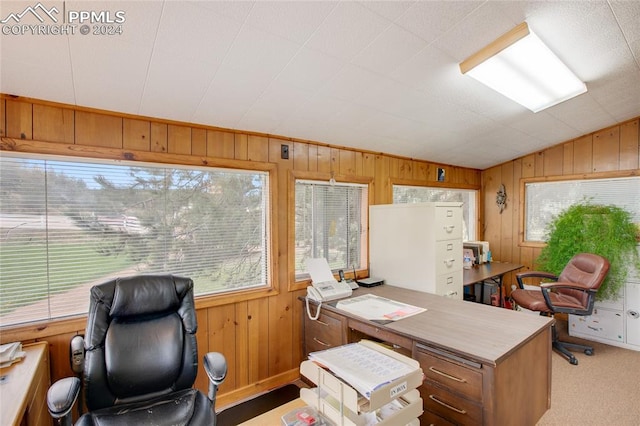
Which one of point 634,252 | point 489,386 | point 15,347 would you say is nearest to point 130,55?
point 15,347

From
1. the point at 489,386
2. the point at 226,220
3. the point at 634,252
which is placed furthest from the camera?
the point at 634,252

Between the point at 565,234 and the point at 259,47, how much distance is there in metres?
3.92

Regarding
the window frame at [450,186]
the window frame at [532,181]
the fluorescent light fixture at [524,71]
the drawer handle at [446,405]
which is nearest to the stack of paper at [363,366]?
the drawer handle at [446,405]

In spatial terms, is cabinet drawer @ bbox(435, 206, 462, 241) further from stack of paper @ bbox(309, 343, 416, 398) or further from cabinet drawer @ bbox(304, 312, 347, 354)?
stack of paper @ bbox(309, 343, 416, 398)

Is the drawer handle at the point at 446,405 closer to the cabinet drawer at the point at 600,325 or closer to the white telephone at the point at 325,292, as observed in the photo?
the white telephone at the point at 325,292

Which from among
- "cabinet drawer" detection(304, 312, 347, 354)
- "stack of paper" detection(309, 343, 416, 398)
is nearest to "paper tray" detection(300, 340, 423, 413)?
"stack of paper" detection(309, 343, 416, 398)

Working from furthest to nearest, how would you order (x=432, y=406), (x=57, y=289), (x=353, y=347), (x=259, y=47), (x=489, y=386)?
(x=57, y=289) < (x=432, y=406) < (x=259, y=47) < (x=489, y=386) < (x=353, y=347)

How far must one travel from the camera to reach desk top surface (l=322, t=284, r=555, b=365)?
4.92ft

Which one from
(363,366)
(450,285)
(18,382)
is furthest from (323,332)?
(18,382)

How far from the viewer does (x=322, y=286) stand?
252cm

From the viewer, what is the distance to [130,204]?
80.0 inches

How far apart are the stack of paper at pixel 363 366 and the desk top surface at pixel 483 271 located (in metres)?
2.14

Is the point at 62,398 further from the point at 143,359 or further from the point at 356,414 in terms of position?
the point at 356,414

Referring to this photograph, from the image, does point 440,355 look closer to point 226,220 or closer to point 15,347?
point 226,220
